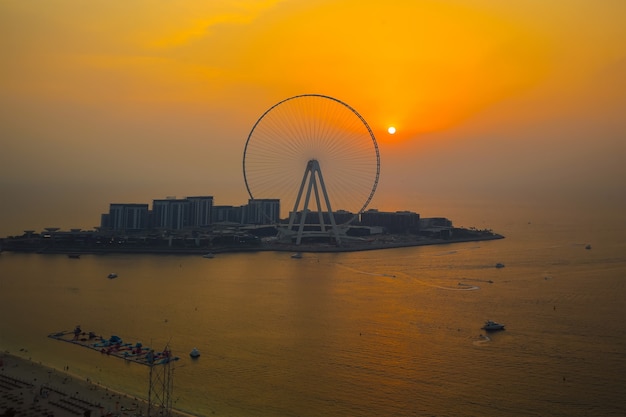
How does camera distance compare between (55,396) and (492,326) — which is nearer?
(55,396)

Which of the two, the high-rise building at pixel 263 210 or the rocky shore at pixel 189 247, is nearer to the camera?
the rocky shore at pixel 189 247

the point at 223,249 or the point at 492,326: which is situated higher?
the point at 223,249

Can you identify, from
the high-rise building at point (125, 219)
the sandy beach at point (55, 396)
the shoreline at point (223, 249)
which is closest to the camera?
the sandy beach at point (55, 396)

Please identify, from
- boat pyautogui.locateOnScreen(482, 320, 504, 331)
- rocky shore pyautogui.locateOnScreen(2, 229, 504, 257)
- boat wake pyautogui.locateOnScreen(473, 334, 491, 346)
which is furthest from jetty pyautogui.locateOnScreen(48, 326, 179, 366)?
rocky shore pyautogui.locateOnScreen(2, 229, 504, 257)

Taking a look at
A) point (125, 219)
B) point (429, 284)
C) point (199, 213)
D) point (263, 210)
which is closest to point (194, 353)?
point (429, 284)

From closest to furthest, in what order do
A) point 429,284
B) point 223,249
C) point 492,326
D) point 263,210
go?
point 492,326 → point 429,284 → point 223,249 → point 263,210

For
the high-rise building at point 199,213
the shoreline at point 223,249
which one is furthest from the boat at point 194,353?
the high-rise building at point 199,213

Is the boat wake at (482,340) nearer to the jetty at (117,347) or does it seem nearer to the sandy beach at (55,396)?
the jetty at (117,347)

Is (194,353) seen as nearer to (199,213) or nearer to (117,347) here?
(117,347)
